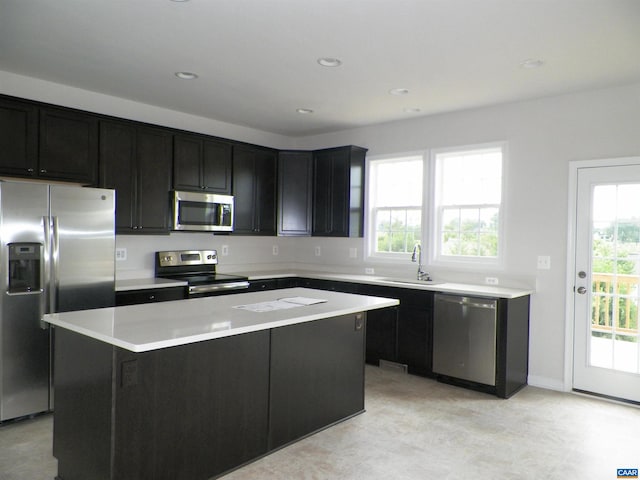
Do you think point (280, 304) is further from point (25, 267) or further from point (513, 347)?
point (513, 347)

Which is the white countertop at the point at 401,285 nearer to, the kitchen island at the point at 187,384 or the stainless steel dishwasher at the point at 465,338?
the stainless steel dishwasher at the point at 465,338

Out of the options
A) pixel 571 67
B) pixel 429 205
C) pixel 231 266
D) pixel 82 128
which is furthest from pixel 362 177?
pixel 82 128

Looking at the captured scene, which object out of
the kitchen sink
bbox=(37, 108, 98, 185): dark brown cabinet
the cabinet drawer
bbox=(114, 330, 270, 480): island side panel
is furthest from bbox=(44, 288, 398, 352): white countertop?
bbox=(37, 108, 98, 185): dark brown cabinet

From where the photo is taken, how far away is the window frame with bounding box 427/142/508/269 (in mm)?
4512

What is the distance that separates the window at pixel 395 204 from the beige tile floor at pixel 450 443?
196cm

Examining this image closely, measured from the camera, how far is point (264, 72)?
364cm

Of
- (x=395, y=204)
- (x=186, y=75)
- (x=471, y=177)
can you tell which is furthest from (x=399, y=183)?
(x=186, y=75)

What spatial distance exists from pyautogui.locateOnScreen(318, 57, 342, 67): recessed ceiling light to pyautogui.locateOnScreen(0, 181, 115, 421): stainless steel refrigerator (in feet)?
6.60

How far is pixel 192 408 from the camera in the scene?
2348 mm

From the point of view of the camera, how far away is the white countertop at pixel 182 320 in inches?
81.8

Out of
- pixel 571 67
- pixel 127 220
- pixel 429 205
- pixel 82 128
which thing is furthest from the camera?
pixel 429 205

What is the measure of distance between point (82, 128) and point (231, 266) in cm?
232

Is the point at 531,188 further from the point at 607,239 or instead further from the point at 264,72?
the point at 264,72

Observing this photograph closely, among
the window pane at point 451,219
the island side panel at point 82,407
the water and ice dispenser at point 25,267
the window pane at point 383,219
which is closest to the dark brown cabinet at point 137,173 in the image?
the water and ice dispenser at point 25,267
